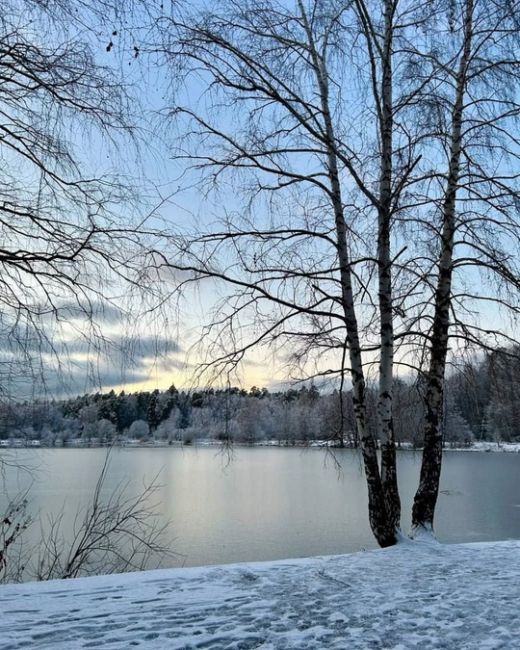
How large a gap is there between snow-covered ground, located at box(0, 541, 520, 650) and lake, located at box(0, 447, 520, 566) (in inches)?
43.8

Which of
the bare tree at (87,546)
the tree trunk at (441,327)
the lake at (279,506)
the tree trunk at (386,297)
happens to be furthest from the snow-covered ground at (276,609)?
the bare tree at (87,546)

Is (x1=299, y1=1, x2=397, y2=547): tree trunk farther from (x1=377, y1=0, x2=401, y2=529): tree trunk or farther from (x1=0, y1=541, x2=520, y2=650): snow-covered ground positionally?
(x1=0, y1=541, x2=520, y2=650): snow-covered ground

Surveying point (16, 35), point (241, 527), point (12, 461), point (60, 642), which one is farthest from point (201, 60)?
point (241, 527)

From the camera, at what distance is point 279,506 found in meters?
22.2

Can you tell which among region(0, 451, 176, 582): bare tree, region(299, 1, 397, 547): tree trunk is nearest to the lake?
region(0, 451, 176, 582): bare tree

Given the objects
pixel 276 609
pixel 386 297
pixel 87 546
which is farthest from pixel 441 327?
pixel 87 546

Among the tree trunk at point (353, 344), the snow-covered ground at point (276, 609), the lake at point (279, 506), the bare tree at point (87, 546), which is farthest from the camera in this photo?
the lake at point (279, 506)

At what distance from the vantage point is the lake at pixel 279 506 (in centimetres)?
1475

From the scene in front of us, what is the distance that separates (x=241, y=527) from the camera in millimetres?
17766

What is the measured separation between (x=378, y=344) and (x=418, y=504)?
1906 millimetres

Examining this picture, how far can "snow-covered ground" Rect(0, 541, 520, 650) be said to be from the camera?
2.71 metres

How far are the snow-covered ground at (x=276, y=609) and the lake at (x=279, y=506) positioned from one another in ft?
3.65

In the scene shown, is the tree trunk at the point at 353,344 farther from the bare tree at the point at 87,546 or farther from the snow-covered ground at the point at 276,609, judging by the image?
the bare tree at the point at 87,546

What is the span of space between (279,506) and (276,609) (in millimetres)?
19890
